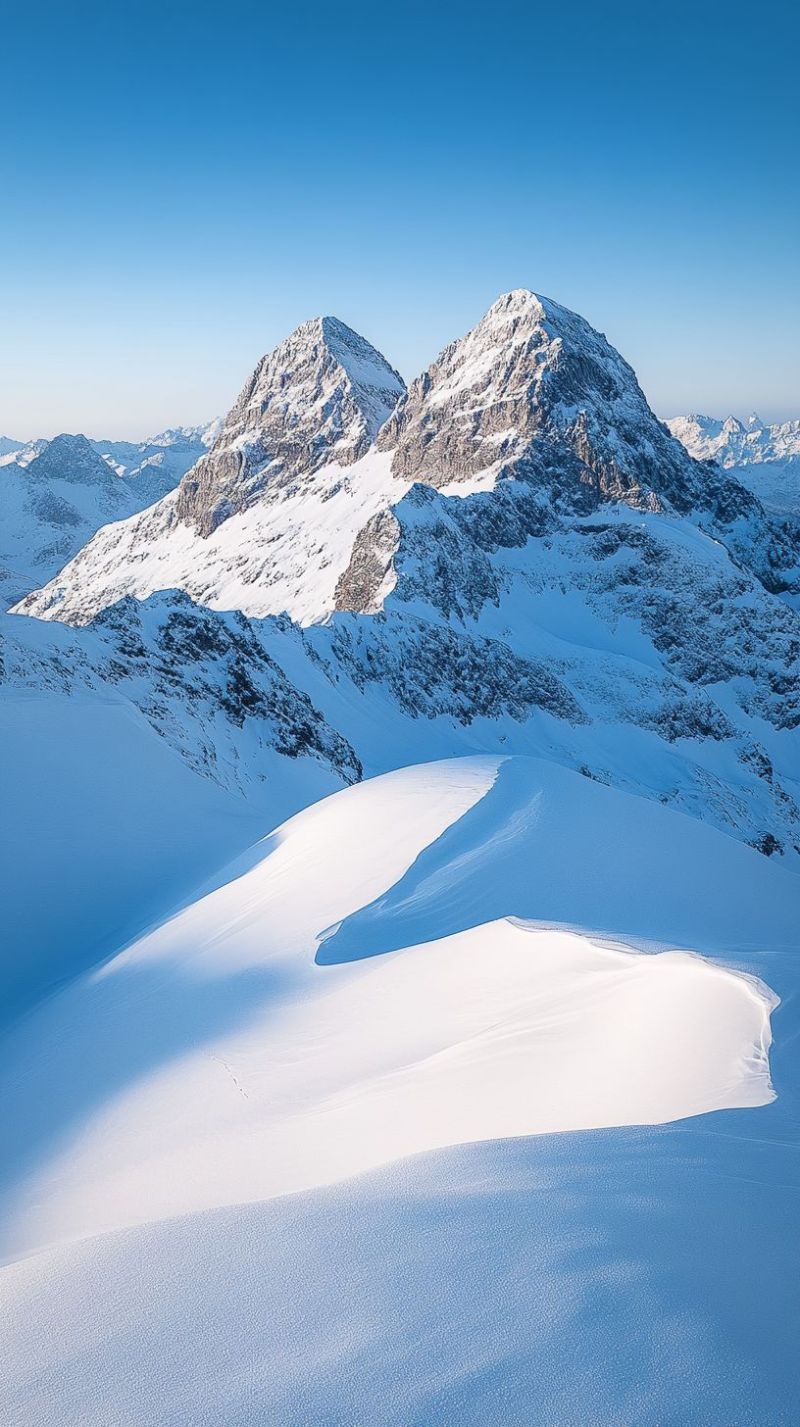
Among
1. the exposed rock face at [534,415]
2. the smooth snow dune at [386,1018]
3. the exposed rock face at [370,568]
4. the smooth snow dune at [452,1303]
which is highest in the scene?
the exposed rock face at [534,415]

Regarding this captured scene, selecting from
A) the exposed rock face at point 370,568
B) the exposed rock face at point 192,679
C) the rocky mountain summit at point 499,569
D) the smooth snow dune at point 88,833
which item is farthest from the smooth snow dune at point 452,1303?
the exposed rock face at point 370,568

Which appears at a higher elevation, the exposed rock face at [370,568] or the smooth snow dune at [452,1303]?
the exposed rock face at [370,568]

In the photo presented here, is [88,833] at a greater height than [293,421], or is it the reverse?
[293,421]

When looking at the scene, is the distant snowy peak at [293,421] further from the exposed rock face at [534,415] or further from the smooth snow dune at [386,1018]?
the smooth snow dune at [386,1018]

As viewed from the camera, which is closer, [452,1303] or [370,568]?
[452,1303]

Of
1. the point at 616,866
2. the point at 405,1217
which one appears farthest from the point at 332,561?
the point at 405,1217

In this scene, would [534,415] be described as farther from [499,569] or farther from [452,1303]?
[452,1303]

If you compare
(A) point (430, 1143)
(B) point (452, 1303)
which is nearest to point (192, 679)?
(A) point (430, 1143)
